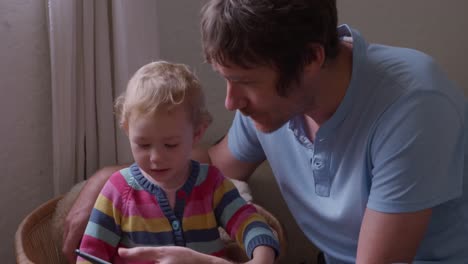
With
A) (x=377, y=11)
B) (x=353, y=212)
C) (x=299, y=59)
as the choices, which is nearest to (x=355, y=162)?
(x=353, y=212)

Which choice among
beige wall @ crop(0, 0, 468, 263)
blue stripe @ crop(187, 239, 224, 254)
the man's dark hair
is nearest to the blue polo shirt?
the man's dark hair

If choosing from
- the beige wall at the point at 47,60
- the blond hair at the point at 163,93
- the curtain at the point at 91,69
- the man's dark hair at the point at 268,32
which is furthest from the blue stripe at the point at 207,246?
the beige wall at the point at 47,60

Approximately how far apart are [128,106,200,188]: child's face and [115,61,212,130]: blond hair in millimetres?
15

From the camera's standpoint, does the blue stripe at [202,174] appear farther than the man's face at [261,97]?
Yes

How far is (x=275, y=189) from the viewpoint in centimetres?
194

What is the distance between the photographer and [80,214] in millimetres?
1362

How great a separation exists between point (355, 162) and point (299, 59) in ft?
0.81

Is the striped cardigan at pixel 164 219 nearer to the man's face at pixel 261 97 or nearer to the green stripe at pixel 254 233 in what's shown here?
the green stripe at pixel 254 233

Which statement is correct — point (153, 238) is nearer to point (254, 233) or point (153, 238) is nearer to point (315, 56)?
point (254, 233)

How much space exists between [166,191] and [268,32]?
1.23 feet

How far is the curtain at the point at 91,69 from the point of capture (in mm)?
1466

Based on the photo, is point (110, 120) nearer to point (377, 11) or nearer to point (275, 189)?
point (275, 189)

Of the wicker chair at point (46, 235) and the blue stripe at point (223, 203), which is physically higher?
the blue stripe at point (223, 203)

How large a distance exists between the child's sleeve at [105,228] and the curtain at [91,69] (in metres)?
0.39
